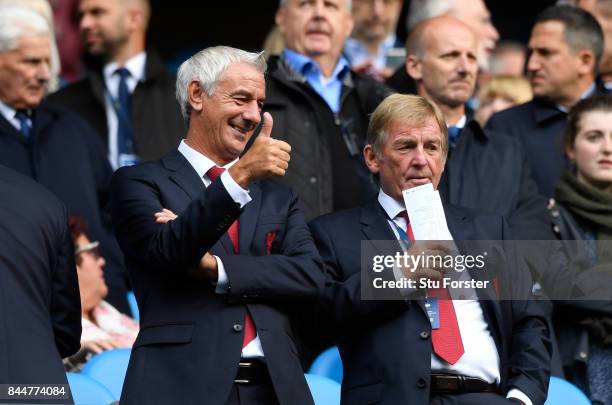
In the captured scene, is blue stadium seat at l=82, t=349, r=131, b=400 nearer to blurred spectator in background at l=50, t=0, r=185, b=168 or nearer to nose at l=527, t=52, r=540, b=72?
blurred spectator in background at l=50, t=0, r=185, b=168

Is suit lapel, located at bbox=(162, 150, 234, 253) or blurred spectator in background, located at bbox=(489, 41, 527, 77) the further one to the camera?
blurred spectator in background, located at bbox=(489, 41, 527, 77)

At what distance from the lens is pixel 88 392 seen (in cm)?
562

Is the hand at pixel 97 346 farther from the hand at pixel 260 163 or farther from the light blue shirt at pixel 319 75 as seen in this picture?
the hand at pixel 260 163

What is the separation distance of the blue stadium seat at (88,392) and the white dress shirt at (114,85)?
9.68 ft

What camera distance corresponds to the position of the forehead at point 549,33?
834 centimetres

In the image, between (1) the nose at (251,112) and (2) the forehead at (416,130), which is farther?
(2) the forehead at (416,130)

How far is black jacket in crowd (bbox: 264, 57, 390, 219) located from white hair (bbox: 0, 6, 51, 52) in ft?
4.32

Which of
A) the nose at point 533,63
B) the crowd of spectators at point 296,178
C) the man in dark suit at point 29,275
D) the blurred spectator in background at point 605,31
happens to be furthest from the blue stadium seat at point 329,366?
the blurred spectator in background at point 605,31

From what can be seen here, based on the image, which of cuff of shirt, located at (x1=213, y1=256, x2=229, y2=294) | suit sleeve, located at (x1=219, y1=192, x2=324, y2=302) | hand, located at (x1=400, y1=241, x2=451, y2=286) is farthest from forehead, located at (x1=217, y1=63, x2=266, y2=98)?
hand, located at (x1=400, y1=241, x2=451, y2=286)

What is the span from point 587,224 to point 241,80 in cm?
225

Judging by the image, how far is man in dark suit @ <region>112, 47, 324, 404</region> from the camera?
484 cm

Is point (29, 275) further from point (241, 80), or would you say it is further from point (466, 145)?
point (466, 145)

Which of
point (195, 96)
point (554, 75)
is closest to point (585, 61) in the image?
point (554, 75)

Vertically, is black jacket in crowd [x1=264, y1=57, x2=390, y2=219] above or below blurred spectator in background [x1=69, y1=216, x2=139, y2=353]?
above
